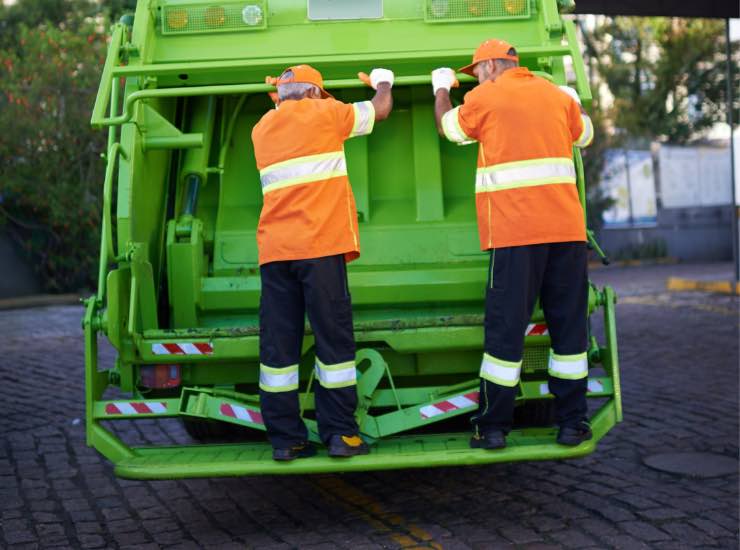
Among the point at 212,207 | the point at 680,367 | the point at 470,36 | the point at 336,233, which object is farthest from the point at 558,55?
the point at 680,367

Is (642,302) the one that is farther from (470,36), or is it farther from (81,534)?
(81,534)

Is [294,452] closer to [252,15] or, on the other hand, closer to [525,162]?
[525,162]

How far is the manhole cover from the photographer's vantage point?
4.53 m

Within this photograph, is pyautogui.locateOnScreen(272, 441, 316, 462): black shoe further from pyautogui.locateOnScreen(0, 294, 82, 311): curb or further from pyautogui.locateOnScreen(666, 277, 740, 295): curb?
pyautogui.locateOnScreen(0, 294, 82, 311): curb

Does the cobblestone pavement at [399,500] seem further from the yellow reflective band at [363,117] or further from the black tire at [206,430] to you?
the yellow reflective band at [363,117]

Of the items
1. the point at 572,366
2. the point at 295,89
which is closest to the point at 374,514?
the point at 572,366

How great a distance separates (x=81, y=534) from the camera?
3951 millimetres

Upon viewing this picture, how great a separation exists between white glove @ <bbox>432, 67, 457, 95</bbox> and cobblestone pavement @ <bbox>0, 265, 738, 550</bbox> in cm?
176

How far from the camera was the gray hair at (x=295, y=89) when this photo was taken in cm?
400

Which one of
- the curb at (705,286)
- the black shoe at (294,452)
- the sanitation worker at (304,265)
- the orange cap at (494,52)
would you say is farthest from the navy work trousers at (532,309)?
the curb at (705,286)

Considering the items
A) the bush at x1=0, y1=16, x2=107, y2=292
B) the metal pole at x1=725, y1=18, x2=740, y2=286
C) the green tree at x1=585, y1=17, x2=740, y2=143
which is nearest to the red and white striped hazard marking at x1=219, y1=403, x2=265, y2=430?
the metal pole at x1=725, y1=18, x2=740, y2=286

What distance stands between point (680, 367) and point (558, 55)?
3808mm

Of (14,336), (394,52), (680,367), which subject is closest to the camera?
(394,52)

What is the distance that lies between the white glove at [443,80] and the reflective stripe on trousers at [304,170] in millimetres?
569
